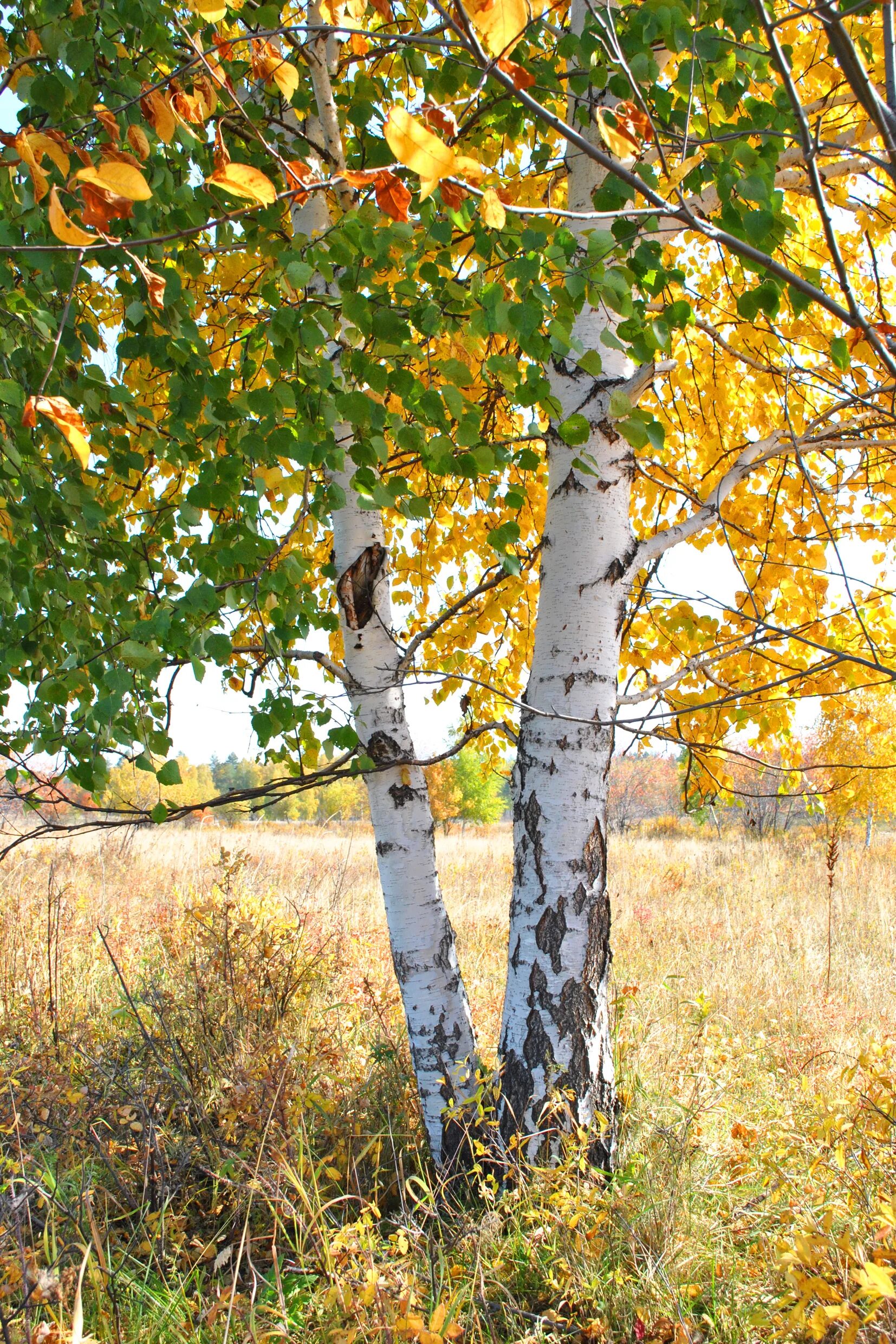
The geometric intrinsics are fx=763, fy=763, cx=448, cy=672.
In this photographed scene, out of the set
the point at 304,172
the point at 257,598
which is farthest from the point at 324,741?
the point at 304,172

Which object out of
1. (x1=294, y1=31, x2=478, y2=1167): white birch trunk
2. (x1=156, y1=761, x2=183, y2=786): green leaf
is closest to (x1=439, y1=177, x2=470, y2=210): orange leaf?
(x1=156, y1=761, x2=183, y2=786): green leaf

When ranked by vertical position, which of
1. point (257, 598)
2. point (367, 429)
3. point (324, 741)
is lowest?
point (324, 741)

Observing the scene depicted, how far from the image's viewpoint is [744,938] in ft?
18.5

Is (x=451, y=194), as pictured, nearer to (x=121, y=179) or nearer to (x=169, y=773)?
(x=121, y=179)

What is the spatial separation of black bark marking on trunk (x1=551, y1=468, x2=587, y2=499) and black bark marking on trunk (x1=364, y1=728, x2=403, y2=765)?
890 millimetres

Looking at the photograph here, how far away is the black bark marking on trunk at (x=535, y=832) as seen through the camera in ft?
7.06

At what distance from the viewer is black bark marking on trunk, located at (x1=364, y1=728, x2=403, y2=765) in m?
2.30

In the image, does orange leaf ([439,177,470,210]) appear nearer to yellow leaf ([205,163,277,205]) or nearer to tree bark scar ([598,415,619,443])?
yellow leaf ([205,163,277,205])

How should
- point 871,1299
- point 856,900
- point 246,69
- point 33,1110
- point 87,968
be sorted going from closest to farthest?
point 871,1299 → point 246,69 → point 33,1110 → point 87,968 → point 856,900

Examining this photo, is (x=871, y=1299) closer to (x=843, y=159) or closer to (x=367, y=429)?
(x=367, y=429)

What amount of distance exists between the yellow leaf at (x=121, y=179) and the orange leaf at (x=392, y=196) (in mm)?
302

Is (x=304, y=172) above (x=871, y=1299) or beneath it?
above

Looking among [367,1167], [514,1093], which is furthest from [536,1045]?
[367,1167]

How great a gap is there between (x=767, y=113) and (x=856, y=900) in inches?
298
